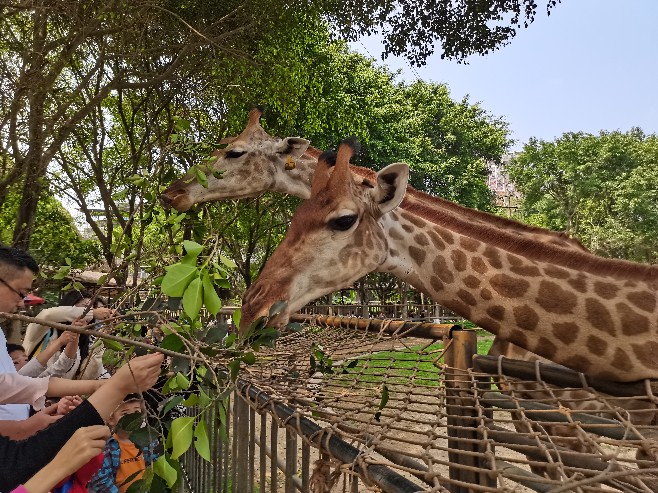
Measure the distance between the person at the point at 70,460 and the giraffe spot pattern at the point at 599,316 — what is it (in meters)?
2.32

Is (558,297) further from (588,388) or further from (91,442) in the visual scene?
(91,442)

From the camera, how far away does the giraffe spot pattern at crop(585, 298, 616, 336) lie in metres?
2.69

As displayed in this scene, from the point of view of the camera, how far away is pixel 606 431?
5.28 feet

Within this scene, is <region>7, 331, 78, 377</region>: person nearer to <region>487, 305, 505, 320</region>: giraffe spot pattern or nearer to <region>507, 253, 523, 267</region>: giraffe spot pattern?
<region>487, 305, 505, 320</region>: giraffe spot pattern

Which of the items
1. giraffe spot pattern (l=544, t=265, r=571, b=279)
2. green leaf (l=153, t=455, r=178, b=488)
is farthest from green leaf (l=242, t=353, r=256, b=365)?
giraffe spot pattern (l=544, t=265, r=571, b=279)

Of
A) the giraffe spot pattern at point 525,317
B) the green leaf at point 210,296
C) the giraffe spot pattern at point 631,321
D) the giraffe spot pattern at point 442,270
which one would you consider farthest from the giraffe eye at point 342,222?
the green leaf at point 210,296

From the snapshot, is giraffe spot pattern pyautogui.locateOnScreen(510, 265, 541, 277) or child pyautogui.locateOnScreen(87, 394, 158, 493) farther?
giraffe spot pattern pyautogui.locateOnScreen(510, 265, 541, 277)

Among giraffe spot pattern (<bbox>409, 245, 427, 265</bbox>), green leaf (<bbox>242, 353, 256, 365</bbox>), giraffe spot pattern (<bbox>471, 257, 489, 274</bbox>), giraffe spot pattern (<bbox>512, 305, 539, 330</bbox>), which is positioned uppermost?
giraffe spot pattern (<bbox>409, 245, 427, 265</bbox>)

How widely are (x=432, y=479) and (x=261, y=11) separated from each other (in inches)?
369

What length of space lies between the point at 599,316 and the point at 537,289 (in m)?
0.34

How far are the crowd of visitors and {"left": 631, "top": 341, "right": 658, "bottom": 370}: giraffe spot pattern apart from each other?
7.11 feet

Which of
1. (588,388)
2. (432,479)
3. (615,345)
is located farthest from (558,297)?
(432,479)

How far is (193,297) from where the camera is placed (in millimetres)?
1250

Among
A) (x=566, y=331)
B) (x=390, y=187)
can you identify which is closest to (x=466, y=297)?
(x=566, y=331)
